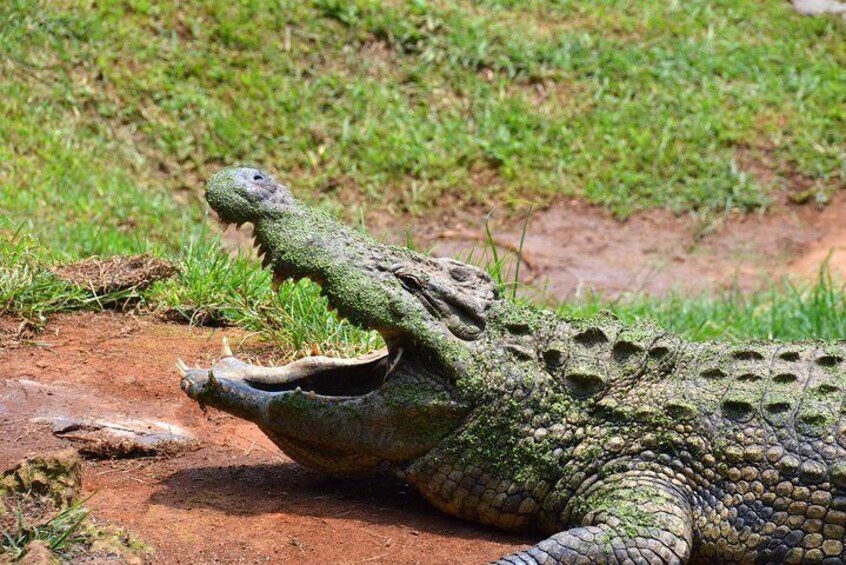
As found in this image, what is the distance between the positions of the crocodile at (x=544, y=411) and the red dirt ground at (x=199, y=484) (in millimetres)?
166

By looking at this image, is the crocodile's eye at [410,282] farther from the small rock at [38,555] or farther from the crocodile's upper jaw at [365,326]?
the small rock at [38,555]

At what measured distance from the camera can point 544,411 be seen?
4.11 meters

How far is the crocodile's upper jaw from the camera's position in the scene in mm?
4105

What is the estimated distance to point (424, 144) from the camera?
10.8 metres

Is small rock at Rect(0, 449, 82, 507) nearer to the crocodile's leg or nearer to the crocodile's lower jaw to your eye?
the crocodile's lower jaw

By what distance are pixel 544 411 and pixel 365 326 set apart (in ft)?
2.20

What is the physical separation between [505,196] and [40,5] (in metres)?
4.47

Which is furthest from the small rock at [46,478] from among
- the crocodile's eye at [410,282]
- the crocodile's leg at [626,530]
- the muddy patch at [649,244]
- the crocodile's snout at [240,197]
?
the muddy patch at [649,244]

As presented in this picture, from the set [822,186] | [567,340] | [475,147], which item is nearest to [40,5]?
[475,147]

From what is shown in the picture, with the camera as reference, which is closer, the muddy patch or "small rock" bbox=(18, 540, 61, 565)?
"small rock" bbox=(18, 540, 61, 565)

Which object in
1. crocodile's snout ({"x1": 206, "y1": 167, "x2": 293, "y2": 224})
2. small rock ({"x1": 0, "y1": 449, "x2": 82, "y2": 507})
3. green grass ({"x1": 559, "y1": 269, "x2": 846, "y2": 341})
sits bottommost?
small rock ({"x1": 0, "y1": 449, "x2": 82, "y2": 507})

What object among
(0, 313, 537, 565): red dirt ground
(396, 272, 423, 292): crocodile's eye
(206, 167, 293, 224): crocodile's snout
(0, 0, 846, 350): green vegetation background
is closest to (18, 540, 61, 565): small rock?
(0, 313, 537, 565): red dirt ground

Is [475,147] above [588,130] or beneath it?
beneath

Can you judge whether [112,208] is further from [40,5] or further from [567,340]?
[567,340]
